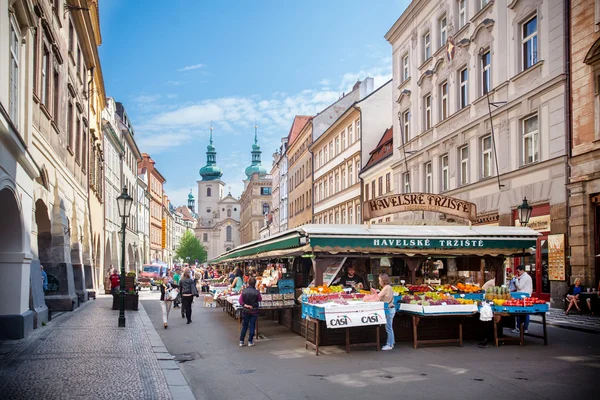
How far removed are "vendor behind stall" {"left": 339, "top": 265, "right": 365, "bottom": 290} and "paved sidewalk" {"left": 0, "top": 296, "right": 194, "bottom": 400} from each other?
465 centimetres

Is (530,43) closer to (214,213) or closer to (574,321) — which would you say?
(574,321)

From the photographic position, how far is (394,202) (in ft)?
55.4

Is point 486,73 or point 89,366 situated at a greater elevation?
point 486,73

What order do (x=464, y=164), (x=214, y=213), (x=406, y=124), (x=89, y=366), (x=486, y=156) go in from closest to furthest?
(x=89, y=366) < (x=486, y=156) < (x=464, y=164) < (x=406, y=124) < (x=214, y=213)

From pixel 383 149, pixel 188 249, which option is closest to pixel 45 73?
pixel 383 149

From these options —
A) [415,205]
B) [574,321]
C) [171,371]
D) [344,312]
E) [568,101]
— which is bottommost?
[574,321]

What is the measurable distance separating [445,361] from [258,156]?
165794 mm

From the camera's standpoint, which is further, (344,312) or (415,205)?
(415,205)

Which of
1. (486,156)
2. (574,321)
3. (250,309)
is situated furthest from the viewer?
(486,156)

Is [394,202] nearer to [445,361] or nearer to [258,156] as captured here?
[445,361]

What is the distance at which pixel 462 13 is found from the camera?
2958 centimetres

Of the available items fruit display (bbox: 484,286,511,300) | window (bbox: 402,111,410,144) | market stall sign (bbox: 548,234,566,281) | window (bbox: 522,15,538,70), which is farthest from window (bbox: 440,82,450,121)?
fruit display (bbox: 484,286,511,300)

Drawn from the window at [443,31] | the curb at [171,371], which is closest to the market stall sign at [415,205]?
the curb at [171,371]

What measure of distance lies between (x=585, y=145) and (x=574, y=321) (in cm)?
546
